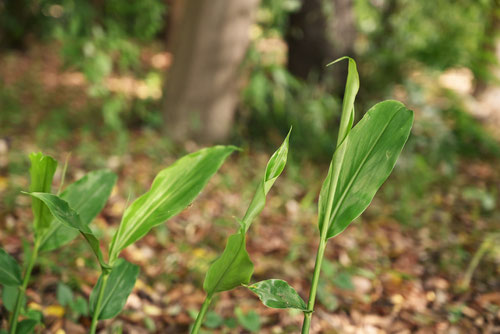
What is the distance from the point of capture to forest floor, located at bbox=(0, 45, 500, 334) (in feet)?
Answer: 6.21

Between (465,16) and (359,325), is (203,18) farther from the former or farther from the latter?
(465,16)

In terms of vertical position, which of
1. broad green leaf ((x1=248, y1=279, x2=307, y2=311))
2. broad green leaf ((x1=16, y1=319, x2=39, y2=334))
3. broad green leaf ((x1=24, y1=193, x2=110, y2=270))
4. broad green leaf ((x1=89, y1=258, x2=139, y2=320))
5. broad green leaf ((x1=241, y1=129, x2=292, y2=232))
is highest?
broad green leaf ((x1=241, y1=129, x2=292, y2=232))

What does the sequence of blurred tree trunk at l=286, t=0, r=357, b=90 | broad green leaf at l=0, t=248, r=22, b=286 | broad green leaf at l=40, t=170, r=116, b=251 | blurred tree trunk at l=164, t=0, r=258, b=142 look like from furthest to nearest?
blurred tree trunk at l=286, t=0, r=357, b=90, blurred tree trunk at l=164, t=0, r=258, b=142, broad green leaf at l=40, t=170, r=116, b=251, broad green leaf at l=0, t=248, r=22, b=286

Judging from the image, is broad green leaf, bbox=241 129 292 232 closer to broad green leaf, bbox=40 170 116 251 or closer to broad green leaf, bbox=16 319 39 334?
broad green leaf, bbox=40 170 116 251

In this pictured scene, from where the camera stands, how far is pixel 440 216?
10.3 ft

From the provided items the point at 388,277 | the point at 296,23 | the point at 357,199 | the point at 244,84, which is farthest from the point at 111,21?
the point at 357,199

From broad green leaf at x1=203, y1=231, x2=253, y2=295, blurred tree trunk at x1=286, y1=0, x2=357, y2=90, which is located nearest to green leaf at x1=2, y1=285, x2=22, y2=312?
broad green leaf at x1=203, y1=231, x2=253, y2=295

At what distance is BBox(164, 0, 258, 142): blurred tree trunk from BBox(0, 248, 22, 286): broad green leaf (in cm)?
251

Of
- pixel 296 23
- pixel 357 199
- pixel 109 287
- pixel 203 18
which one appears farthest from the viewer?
pixel 296 23

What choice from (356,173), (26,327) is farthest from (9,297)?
(356,173)

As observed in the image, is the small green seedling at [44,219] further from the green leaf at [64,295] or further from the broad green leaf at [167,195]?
the green leaf at [64,295]

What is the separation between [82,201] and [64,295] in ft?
1.97

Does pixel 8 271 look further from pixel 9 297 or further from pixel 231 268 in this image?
pixel 231 268

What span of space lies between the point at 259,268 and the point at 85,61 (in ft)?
7.90
